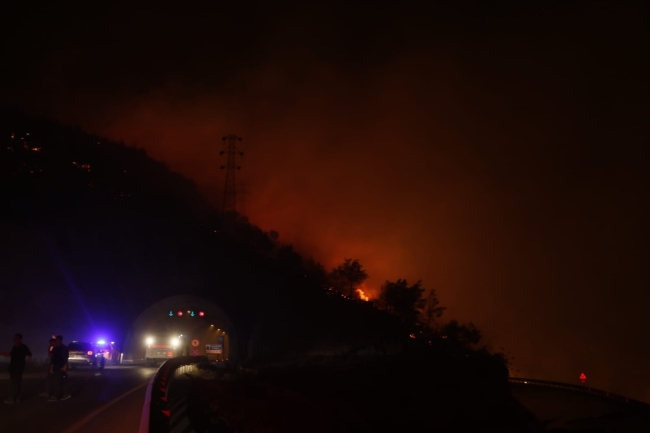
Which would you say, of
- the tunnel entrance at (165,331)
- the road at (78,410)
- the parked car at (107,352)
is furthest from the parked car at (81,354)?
the road at (78,410)

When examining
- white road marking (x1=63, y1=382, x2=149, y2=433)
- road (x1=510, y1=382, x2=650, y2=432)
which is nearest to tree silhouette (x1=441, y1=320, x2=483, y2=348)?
road (x1=510, y1=382, x2=650, y2=432)

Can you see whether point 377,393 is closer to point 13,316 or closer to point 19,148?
point 13,316

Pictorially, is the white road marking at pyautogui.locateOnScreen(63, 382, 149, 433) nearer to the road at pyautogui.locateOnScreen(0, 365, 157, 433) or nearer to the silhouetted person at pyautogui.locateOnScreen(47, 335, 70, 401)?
the road at pyautogui.locateOnScreen(0, 365, 157, 433)

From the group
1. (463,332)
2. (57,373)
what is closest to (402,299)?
(463,332)

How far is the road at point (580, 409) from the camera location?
33125 mm

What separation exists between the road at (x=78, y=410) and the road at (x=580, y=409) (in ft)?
79.9

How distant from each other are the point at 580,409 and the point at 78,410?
35.1 m

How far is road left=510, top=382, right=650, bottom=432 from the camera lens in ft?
109

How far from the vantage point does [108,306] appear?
5781 centimetres

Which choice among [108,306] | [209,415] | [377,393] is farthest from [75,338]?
[209,415]

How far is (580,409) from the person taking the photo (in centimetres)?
4016

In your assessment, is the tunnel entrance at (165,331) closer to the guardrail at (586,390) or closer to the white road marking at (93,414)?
the guardrail at (586,390)

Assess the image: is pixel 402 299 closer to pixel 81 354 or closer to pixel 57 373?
pixel 81 354

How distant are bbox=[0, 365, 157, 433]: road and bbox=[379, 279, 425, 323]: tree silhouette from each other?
175 ft
